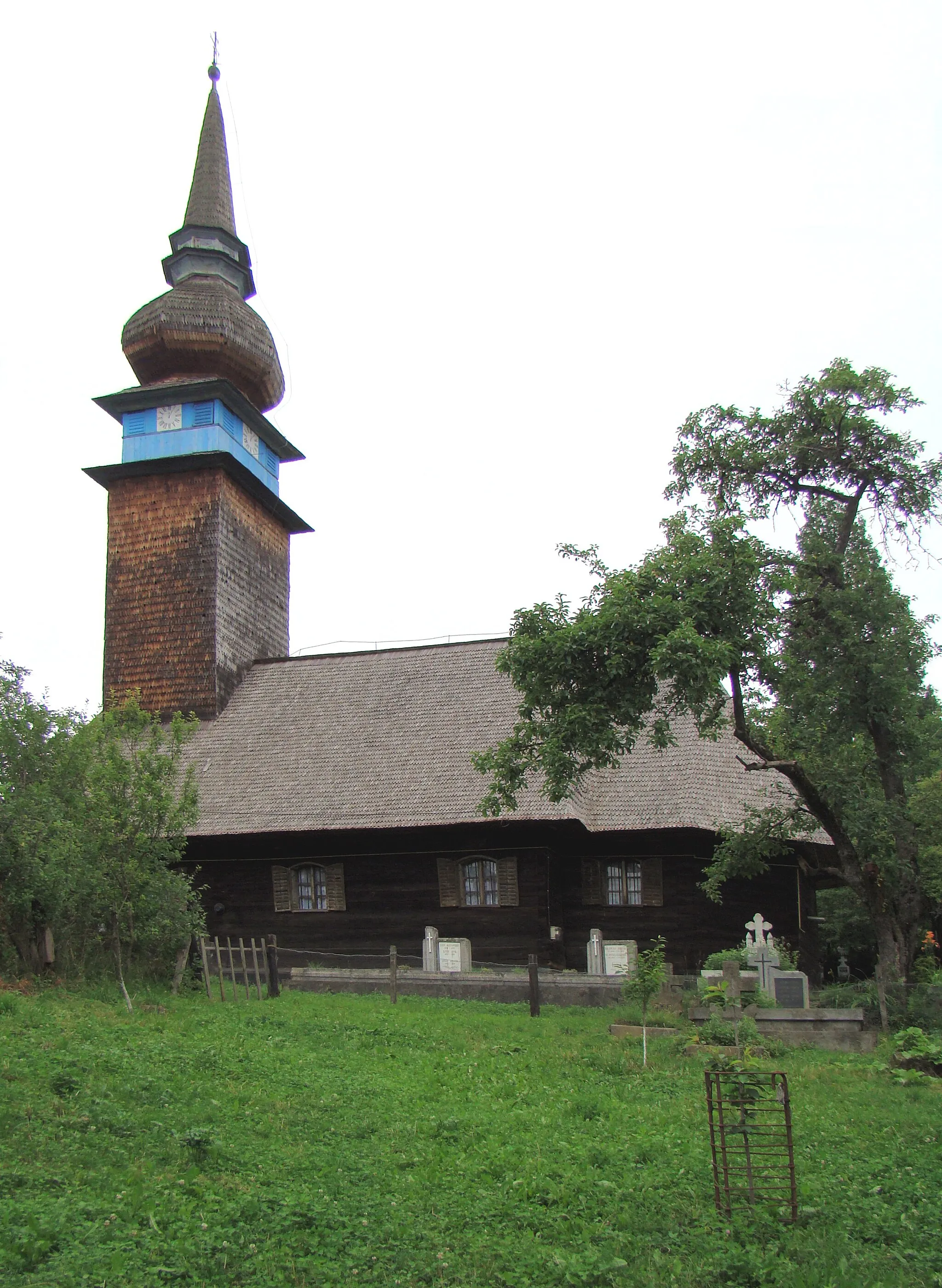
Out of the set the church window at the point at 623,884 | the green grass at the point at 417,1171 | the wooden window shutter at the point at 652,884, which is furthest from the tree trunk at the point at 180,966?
the wooden window shutter at the point at 652,884

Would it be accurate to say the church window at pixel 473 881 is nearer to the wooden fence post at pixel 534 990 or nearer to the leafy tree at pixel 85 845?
the wooden fence post at pixel 534 990

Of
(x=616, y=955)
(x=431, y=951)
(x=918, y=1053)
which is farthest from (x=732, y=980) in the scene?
(x=431, y=951)

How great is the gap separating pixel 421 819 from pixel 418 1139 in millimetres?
11802

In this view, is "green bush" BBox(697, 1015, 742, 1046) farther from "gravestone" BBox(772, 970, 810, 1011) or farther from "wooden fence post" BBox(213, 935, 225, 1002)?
"wooden fence post" BBox(213, 935, 225, 1002)

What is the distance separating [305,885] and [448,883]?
3.04 m

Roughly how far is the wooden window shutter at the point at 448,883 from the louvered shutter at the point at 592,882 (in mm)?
2276

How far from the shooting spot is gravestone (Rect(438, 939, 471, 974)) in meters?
18.1

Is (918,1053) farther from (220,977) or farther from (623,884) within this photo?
(623,884)

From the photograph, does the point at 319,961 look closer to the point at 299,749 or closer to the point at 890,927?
the point at 299,749

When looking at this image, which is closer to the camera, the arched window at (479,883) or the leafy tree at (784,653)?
the leafy tree at (784,653)

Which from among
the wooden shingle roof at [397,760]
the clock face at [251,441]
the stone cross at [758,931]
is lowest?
the stone cross at [758,931]

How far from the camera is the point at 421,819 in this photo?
1962cm

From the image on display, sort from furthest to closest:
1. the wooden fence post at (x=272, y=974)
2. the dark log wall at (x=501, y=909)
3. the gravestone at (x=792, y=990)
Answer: the dark log wall at (x=501, y=909) → the wooden fence post at (x=272, y=974) → the gravestone at (x=792, y=990)

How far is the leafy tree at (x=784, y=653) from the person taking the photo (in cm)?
1349
